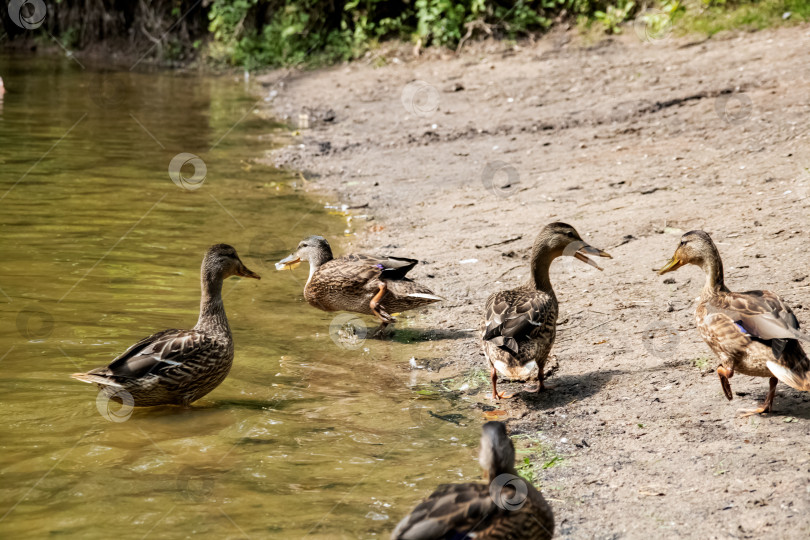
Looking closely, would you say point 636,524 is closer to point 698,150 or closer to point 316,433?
point 316,433

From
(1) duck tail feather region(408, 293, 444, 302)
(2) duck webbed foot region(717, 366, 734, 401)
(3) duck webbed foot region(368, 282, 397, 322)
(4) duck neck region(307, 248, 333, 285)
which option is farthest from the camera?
(4) duck neck region(307, 248, 333, 285)

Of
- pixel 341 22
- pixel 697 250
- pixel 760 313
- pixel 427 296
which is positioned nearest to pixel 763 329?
pixel 760 313

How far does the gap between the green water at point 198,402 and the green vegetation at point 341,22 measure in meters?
8.24

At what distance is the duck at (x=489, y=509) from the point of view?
3.55 m

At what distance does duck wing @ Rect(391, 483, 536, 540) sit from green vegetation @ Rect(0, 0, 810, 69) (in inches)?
510

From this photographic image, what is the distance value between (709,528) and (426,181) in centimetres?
815

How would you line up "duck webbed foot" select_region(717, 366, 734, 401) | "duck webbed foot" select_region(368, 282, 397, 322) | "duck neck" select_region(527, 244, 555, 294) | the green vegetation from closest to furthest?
1. "duck webbed foot" select_region(717, 366, 734, 401)
2. "duck neck" select_region(527, 244, 555, 294)
3. "duck webbed foot" select_region(368, 282, 397, 322)
4. the green vegetation

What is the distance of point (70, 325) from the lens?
7156 mm

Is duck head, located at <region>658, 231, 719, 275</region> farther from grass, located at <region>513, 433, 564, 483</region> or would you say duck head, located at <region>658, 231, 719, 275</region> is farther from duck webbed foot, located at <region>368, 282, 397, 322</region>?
duck webbed foot, located at <region>368, 282, 397, 322</region>

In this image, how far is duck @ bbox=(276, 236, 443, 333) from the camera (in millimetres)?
7652

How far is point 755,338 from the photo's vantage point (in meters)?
4.88

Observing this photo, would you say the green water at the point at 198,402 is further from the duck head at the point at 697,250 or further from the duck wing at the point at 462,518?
the duck head at the point at 697,250

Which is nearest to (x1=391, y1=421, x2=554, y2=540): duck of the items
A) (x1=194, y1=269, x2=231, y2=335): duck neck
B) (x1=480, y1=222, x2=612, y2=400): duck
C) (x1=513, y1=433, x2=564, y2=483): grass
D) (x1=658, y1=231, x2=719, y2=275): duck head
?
(x1=513, y1=433, x2=564, y2=483): grass

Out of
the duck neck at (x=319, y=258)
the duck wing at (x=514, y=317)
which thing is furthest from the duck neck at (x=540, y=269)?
the duck neck at (x=319, y=258)
